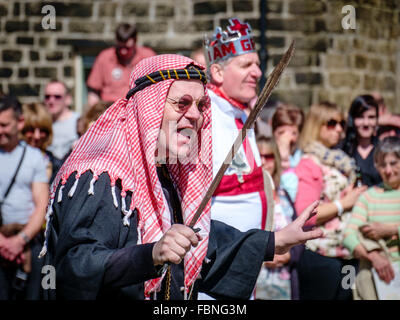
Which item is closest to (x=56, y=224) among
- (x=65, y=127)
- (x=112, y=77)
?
(x=65, y=127)

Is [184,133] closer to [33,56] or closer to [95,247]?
[95,247]

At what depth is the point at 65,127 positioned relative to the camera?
25.3 ft

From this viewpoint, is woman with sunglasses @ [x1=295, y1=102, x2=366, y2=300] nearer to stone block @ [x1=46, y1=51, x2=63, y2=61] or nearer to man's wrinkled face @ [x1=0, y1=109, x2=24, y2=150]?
man's wrinkled face @ [x1=0, y1=109, x2=24, y2=150]

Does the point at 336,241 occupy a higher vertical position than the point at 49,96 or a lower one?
lower

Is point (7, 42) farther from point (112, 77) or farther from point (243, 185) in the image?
point (243, 185)

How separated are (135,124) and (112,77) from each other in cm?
537

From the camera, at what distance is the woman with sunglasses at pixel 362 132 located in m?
6.22

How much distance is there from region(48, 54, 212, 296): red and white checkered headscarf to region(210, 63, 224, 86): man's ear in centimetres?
178

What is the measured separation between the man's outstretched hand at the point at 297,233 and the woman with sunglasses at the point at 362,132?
2.85 metres

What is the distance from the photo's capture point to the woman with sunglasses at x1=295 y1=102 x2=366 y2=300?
579cm

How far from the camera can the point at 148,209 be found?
3094 millimetres

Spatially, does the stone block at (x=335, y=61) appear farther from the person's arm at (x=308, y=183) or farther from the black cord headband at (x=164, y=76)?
the black cord headband at (x=164, y=76)

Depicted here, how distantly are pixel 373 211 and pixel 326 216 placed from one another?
1.20 feet

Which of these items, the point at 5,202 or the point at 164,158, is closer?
the point at 164,158
